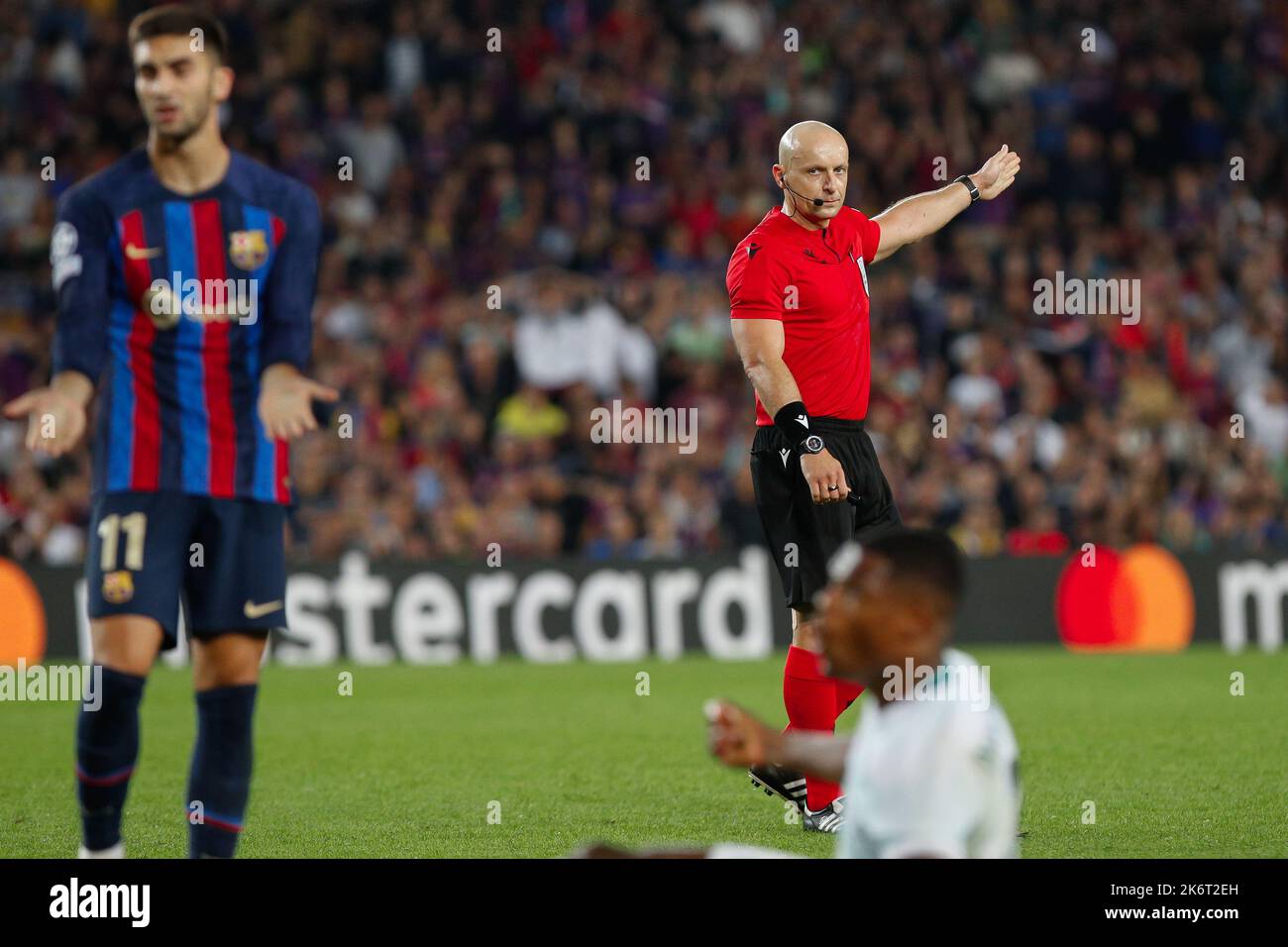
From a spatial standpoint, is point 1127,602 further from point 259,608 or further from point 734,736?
point 734,736

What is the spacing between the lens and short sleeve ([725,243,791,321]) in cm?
695

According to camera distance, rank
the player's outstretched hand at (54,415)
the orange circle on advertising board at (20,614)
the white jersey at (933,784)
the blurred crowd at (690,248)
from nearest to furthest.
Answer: the white jersey at (933,784) → the player's outstretched hand at (54,415) → the orange circle on advertising board at (20,614) → the blurred crowd at (690,248)

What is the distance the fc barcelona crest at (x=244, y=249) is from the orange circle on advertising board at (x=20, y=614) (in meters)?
10.1

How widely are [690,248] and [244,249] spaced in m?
13.8

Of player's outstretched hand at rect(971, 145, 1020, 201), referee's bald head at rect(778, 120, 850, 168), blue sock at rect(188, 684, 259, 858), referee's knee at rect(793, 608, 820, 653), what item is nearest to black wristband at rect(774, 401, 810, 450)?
referee's knee at rect(793, 608, 820, 653)

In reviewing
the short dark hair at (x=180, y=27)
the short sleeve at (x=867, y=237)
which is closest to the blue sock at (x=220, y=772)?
the short dark hair at (x=180, y=27)

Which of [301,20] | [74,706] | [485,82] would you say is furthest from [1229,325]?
[74,706]

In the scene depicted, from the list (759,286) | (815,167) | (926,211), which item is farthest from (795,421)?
(926,211)

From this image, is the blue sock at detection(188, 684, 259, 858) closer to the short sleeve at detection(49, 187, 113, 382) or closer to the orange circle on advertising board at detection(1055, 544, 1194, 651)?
the short sleeve at detection(49, 187, 113, 382)

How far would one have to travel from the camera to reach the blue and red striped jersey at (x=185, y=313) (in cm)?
521

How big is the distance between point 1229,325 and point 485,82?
26.3 feet

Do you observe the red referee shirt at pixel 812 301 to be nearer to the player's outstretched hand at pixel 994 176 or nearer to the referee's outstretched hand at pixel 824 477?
the referee's outstretched hand at pixel 824 477

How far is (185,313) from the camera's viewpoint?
17.3ft

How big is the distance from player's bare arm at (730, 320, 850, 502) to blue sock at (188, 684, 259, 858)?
2288 mm
